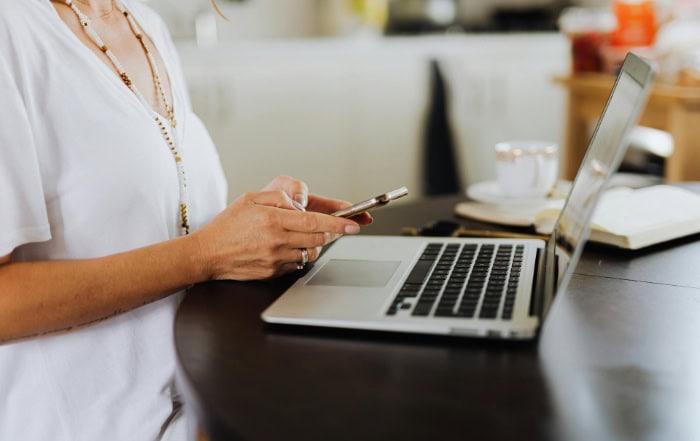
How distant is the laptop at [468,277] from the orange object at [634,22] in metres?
2.19

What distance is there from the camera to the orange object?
2857mm

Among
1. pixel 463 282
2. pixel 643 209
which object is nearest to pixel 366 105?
pixel 643 209

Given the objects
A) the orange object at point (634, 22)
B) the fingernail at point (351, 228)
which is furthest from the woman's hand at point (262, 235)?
the orange object at point (634, 22)

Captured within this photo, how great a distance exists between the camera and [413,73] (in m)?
3.71

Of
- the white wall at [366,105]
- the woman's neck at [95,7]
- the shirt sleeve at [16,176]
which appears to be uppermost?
the woman's neck at [95,7]

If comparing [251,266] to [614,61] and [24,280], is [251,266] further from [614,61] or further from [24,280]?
[614,61]

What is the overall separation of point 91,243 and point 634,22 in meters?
2.55

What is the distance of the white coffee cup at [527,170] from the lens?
3.85 feet

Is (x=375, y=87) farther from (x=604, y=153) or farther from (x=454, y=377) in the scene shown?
(x=454, y=377)

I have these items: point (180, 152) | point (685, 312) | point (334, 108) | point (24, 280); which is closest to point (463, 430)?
point (685, 312)

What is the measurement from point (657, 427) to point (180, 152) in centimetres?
69

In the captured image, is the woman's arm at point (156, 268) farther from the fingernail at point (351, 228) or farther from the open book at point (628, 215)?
the open book at point (628, 215)

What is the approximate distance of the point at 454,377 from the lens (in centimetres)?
61

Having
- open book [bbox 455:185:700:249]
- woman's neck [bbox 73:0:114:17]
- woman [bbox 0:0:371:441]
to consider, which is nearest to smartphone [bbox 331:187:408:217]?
woman [bbox 0:0:371:441]
